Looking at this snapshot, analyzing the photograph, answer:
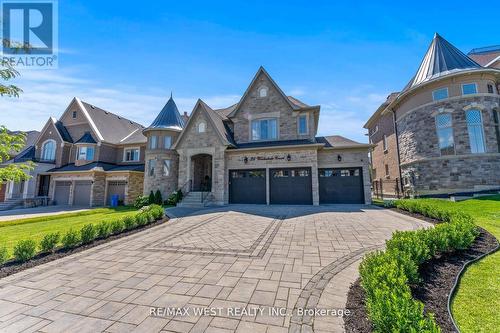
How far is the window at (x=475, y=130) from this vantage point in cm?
1494

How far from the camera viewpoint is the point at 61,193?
23656 mm

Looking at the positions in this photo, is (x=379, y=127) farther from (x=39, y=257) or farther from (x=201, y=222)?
(x=39, y=257)

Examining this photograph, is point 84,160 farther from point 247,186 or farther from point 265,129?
point 265,129

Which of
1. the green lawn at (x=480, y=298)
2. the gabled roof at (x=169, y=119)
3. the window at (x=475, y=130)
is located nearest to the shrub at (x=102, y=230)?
the green lawn at (x=480, y=298)

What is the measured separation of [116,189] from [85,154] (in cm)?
600

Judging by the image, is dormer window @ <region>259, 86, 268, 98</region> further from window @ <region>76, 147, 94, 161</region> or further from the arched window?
the arched window

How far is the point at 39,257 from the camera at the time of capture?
226 inches

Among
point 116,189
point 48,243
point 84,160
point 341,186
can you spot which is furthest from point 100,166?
point 341,186

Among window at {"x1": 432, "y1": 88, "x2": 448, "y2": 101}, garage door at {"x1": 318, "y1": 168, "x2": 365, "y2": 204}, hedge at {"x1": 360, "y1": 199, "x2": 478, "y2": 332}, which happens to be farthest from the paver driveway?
window at {"x1": 432, "y1": 88, "x2": 448, "y2": 101}

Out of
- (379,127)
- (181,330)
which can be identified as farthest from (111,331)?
(379,127)

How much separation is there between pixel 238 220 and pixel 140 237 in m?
4.27

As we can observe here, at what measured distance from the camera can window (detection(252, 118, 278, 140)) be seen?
17.9 m

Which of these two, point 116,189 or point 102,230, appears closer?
point 102,230

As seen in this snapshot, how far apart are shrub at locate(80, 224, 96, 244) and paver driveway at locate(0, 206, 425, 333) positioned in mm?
714
